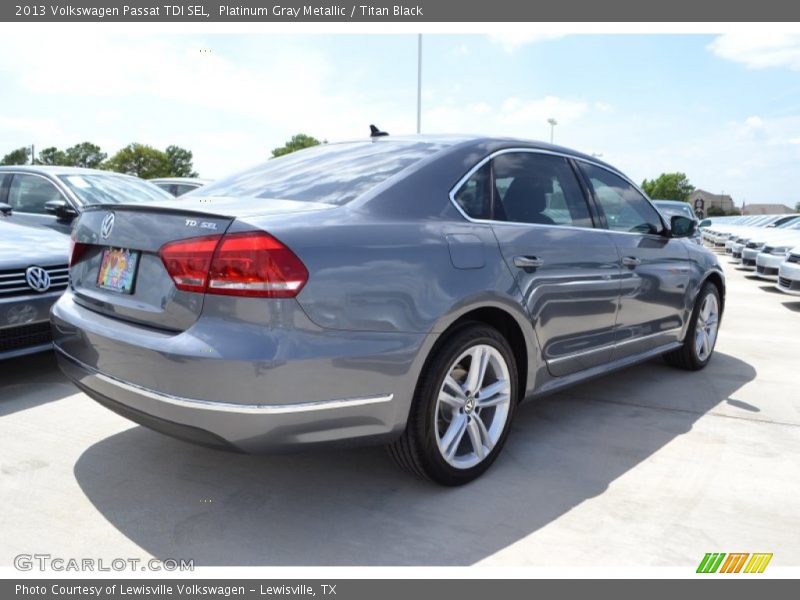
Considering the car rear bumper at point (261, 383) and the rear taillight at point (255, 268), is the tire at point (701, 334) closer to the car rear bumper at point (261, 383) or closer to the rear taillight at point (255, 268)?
the car rear bumper at point (261, 383)

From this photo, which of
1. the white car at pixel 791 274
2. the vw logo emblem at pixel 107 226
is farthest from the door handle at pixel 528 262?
the white car at pixel 791 274

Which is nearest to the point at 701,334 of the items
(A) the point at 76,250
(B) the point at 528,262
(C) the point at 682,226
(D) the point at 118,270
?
(C) the point at 682,226

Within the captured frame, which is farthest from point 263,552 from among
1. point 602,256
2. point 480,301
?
point 602,256

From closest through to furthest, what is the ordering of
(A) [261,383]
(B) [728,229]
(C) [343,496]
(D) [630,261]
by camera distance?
(A) [261,383]
(C) [343,496]
(D) [630,261]
(B) [728,229]

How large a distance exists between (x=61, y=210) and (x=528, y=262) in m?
4.50

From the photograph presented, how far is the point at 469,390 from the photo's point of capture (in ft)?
9.88

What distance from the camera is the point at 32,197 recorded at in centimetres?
641

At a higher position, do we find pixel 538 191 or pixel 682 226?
pixel 538 191

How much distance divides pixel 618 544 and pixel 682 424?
162cm

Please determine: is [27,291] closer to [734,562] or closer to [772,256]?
[734,562]

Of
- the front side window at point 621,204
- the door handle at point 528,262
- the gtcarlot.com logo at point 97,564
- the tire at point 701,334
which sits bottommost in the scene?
the gtcarlot.com logo at point 97,564

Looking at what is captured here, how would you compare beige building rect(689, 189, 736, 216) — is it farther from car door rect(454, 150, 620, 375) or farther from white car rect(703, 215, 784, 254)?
car door rect(454, 150, 620, 375)

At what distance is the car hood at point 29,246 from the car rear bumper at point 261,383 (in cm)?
214

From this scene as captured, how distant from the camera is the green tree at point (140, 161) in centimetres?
6034
